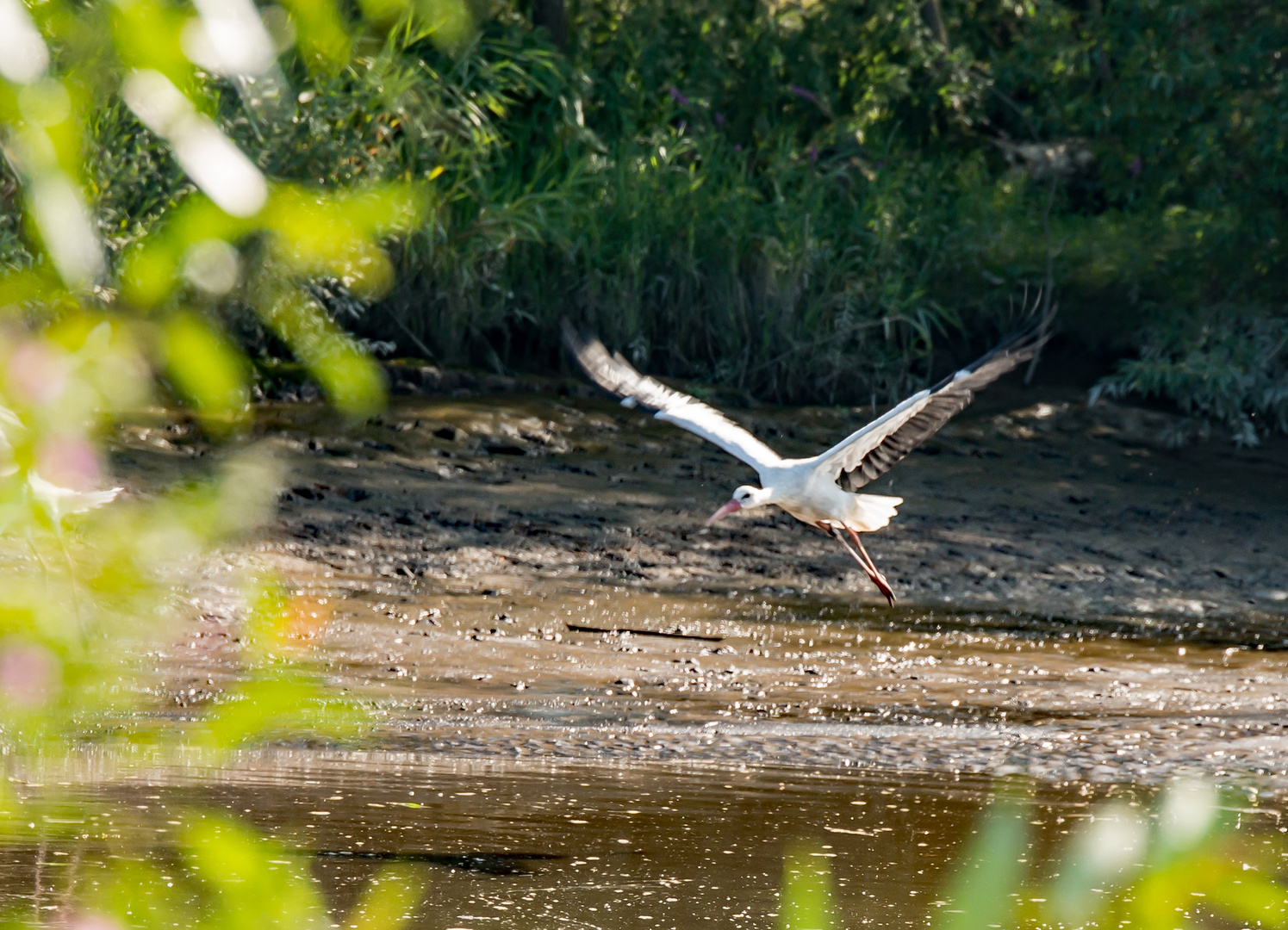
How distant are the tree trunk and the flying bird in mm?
6891

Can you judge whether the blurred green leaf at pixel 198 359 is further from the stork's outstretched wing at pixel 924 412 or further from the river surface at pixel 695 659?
the stork's outstretched wing at pixel 924 412

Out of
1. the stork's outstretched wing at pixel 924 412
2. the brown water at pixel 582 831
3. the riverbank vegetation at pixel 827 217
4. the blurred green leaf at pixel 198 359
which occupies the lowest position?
the brown water at pixel 582 831

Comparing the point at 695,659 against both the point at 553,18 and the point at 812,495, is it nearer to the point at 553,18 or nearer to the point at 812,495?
the point at 812,495

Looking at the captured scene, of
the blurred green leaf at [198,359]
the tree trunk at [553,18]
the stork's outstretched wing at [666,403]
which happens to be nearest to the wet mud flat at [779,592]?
the stork's outstretched wing at [666,403]

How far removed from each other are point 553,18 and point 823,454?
7.68 meters

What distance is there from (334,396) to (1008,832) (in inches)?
16.8

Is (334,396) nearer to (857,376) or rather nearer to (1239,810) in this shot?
(1239,810)

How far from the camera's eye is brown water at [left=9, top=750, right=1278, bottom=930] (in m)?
4.04

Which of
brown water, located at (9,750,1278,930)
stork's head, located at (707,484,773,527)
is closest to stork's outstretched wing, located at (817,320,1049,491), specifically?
stork's head, located at (707,484,773,527)

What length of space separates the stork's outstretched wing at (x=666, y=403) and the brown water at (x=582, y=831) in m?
1.47

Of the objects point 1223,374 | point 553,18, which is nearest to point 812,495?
point 1223,374

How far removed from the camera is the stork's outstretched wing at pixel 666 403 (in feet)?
21.6

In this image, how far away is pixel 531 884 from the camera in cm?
417

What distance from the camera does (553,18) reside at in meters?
13.4
